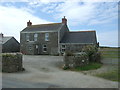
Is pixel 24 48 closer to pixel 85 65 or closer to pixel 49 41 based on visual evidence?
pixel 49 41

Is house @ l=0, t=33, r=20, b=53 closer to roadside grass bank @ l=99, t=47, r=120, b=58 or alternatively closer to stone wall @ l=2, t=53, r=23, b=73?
stone wall @ l=2, t=53, r=23, b=73

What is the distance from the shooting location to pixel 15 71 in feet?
40.0

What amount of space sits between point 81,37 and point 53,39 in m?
6.02

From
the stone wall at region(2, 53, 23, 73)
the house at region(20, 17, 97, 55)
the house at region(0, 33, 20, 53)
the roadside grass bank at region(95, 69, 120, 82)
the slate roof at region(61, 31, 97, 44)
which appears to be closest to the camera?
the roadside grass bank at region(95, 69, 120, 82)

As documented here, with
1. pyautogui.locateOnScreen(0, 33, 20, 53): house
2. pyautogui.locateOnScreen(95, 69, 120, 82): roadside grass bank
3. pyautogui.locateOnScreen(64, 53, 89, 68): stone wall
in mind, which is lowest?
pyautogui.locateOnScreen(95, 69, 120, 82): roadside grass bank

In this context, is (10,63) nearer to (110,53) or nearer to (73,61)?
(73,61)

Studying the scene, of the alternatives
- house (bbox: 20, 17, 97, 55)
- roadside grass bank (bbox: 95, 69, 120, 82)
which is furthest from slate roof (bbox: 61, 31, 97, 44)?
roadside grass bank (bbox: 95, 69, 120, 82)

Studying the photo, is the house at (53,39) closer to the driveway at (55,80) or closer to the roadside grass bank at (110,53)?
the roadside grass bank at (110,53)

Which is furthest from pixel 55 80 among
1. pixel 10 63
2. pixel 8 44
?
pixel 8 44

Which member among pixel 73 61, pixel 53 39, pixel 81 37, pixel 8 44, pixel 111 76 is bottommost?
pixel 111 76

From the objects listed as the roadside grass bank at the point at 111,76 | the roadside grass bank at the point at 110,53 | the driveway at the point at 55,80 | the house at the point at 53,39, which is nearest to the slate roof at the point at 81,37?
the house at the point at 53,39

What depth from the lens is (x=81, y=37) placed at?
93.6 feet

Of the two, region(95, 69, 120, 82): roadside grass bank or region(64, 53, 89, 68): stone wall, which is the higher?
region(64, 53, 89, 68): stone wall

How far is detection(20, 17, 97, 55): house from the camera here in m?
27.3
